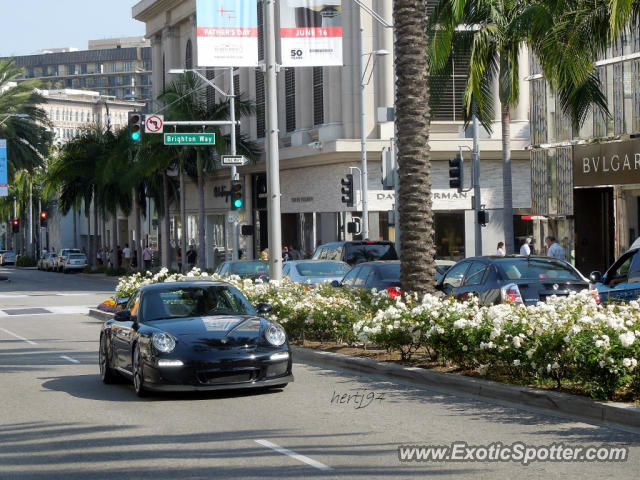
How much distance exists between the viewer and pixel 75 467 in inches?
369

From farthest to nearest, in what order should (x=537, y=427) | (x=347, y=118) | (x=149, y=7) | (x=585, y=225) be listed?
(x=149, y=7)
(x=347, y=118)
(x=585, y=225)
(x=537, y=427)

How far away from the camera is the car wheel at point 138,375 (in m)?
13.7

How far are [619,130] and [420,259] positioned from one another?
52.0ft

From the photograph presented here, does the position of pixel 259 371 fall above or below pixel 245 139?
below

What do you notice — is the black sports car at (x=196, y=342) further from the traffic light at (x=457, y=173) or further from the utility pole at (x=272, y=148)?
the traffic light at (x=457, y=173)

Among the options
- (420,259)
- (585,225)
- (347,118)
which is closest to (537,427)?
(420,259)

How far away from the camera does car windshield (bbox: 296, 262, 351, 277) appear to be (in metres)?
28.5

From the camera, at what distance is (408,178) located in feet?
58.5

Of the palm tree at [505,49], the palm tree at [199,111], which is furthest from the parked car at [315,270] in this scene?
the palm tree at [199,111]

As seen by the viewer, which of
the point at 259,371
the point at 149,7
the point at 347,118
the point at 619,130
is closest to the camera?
the point at 259,371

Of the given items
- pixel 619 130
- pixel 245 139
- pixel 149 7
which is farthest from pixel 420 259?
pixel 149 7

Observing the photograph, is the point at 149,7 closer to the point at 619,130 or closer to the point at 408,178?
the point at 619,130

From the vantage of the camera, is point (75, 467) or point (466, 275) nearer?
point (75, 467)

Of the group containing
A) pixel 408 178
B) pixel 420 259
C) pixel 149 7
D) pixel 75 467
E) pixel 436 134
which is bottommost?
pixel 75 467
